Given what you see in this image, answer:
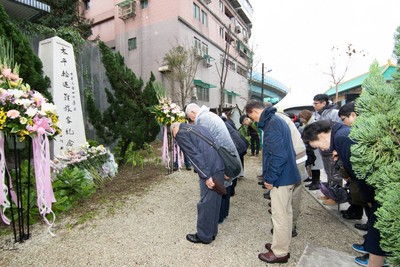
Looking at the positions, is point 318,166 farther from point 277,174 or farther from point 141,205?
point 141,205

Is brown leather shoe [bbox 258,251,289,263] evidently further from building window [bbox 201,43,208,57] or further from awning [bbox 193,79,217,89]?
building window [bbox 201,43,208,57]

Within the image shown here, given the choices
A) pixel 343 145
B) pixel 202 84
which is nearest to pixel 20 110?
pixel 343 145

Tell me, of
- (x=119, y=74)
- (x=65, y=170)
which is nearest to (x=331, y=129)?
(x=65, y=170)

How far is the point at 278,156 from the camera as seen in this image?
2398mm

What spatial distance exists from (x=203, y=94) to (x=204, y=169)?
56.9ft

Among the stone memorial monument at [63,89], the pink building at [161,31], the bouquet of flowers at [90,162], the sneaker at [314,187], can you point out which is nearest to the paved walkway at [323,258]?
the sneaker at [314,187]

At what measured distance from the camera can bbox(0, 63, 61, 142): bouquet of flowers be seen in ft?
8.75

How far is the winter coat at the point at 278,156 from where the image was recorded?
240 centimetres

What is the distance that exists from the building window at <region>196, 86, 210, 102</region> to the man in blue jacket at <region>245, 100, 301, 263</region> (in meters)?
16.5

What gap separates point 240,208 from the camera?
4238mm

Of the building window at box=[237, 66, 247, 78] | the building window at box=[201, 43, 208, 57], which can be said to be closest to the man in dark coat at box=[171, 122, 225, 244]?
the building window at box=[201, 43, 208, 57]

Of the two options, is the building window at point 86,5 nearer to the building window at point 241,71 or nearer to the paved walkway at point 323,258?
the building window at point 241,71

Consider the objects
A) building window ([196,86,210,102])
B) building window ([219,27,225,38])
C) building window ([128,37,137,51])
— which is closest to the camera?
building window ([128,37,137,51])

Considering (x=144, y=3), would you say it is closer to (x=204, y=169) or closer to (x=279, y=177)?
(x=204, y=169)
